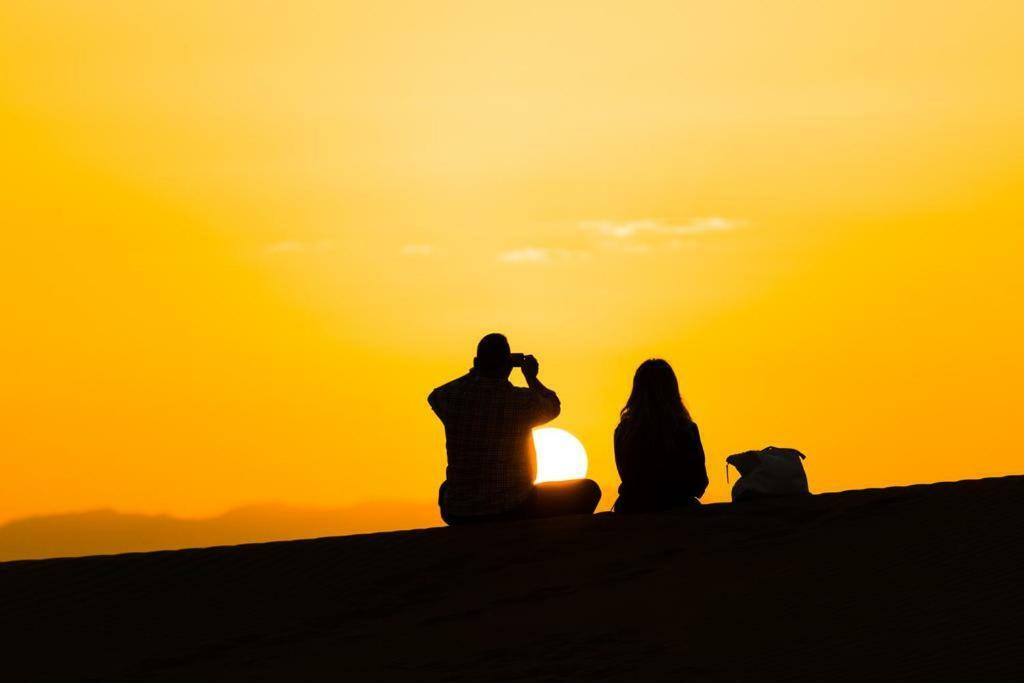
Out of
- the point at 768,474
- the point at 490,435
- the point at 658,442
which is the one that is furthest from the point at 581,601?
the point at 768,474

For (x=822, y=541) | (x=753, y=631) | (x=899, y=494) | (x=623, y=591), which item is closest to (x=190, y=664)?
(x=623, y=591)

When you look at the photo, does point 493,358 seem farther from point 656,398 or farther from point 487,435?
point 656,398

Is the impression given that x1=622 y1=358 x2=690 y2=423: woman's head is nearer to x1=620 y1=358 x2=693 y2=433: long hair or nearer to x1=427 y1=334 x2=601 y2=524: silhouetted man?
x1=620 y1=358 x2=693 y2=433: long hair

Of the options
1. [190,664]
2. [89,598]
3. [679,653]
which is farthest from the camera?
→ [89,598]

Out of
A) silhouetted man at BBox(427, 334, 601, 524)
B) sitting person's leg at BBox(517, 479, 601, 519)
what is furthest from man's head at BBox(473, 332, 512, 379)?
sitting person's leg at BBox(517, 479, 601, 519)

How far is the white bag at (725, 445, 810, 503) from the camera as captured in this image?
1178 centimetres

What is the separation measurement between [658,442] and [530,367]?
123 centimetres

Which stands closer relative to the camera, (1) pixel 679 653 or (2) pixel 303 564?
(1) pixel 679 653

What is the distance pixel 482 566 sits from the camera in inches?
428

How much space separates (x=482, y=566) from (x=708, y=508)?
69.8 inches

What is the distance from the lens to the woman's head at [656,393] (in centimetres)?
1142

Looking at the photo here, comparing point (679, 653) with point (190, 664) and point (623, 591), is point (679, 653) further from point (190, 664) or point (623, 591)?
point (190, 664)

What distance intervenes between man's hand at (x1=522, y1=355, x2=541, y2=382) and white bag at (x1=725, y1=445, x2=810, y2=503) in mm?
1549

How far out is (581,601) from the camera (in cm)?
1004
